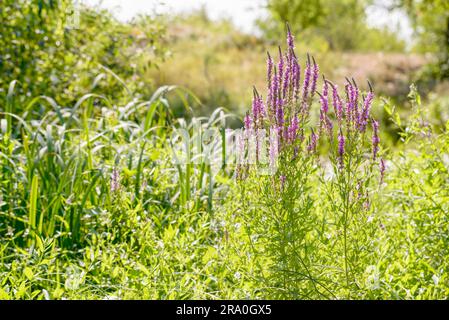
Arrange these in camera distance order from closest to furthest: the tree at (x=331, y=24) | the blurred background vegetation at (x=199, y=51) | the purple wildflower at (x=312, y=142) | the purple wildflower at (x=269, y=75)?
the purple wildflower at (x=269, y=75), the purple wildflower at (x=312, y=142), the blurred background vegetation at (x=199, y=51), the tree at (x=331, y=24)

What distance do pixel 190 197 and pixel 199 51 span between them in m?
14.2

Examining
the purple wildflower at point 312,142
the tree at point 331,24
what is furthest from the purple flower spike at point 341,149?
the tree at point 331,24

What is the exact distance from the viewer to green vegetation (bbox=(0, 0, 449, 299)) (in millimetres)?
2688

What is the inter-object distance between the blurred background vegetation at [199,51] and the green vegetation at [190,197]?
39mm

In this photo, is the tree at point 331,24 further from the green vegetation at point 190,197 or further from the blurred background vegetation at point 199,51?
the green vegetation at point 190,197

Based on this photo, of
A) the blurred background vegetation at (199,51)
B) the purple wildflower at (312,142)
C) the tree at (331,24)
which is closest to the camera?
the purple wildflower at (312,142)

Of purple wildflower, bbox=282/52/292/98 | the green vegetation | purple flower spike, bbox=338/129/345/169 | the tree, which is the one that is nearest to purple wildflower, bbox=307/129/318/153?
the green vegetation

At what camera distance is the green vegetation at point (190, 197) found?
2.69 metres

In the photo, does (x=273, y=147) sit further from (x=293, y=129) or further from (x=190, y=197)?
(x=190, y=197)

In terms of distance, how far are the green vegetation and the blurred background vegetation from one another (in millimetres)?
39
